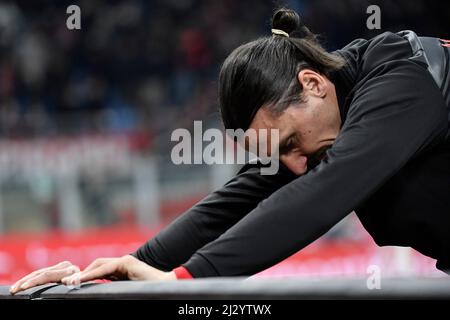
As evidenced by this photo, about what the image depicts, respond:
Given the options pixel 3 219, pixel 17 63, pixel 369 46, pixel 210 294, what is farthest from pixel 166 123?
pixel 210 294

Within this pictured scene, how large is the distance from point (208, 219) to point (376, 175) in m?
0.60

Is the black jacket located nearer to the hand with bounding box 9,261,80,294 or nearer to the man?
the man

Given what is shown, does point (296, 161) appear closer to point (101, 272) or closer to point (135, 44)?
point (101, 272)

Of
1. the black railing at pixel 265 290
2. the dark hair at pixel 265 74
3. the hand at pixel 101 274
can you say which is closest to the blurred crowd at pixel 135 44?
the dark hair at pixel 265 74

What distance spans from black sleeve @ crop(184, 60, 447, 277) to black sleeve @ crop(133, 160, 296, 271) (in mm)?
452

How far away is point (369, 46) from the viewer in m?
1.78

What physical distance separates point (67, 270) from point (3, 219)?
5.22 metres

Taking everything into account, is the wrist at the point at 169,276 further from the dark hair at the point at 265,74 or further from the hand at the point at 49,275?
the dark hair at the point at 265,74

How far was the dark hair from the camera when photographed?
5.56ft

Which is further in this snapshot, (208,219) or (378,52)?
(208,219)

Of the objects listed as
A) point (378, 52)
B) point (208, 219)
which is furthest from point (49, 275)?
point (378, 52)

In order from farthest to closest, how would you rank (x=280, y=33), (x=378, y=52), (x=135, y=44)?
(x=135, y=44)
(x=280, y=33)
(x=378, y=52)

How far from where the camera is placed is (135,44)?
31.6ft
